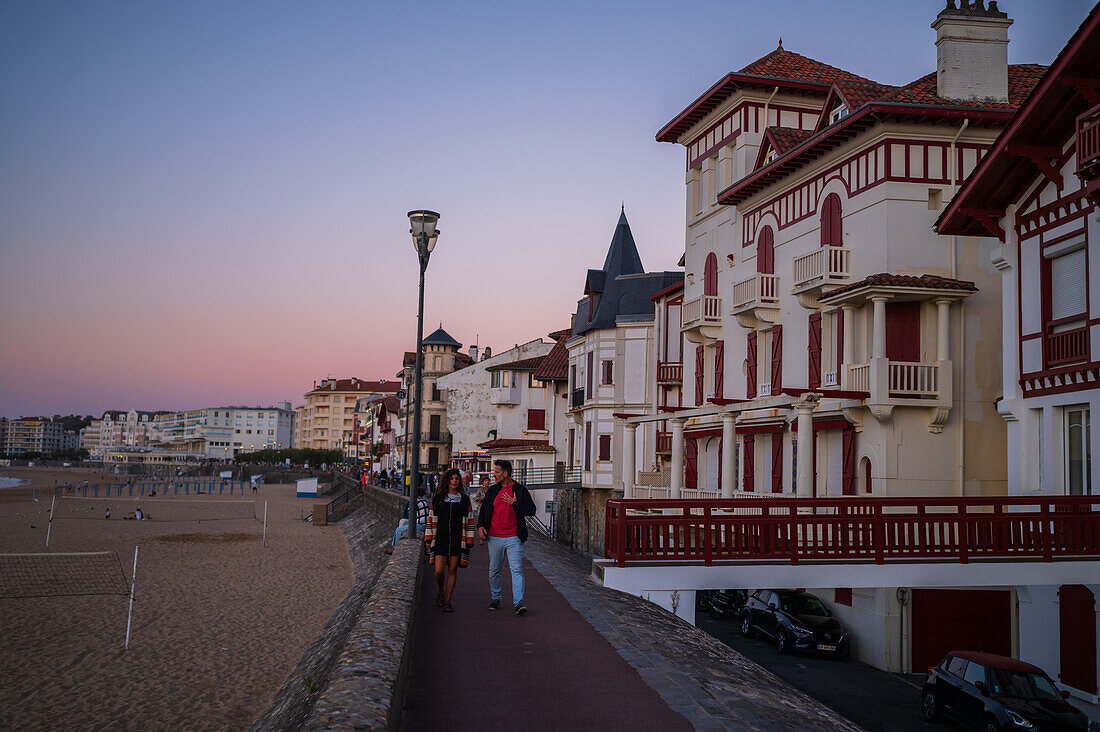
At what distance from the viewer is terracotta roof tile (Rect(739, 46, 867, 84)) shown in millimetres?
28223

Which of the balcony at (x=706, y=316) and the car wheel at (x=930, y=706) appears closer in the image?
the car wheel at (x=930, y=706)

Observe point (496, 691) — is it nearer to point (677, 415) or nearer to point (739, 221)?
point (677, 415)

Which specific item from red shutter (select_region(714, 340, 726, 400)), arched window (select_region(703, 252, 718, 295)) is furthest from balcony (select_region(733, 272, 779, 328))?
arched window (select_region(703, 252, 718, 295))

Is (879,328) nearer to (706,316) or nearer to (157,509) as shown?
(706,316)

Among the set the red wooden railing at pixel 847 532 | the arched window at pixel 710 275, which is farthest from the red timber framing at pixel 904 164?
the red wooden railing at pixel 847 532

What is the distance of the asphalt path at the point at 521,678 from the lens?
730 centimetres

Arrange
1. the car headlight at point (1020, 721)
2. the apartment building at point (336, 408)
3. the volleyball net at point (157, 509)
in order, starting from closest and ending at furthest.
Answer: the car headlight at point (1020, 721) → the volleyball net at point (157, 509) → the apartment building at point (336, 408)

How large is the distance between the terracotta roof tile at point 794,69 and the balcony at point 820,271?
7.97m

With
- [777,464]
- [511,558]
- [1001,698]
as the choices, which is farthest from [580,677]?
[777,464]

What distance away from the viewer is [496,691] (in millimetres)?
8023

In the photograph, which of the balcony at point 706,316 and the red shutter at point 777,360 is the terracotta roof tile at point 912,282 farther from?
the balcony at point 706,316

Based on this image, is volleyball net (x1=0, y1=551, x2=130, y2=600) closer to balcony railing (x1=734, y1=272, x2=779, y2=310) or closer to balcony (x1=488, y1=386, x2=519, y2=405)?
balcony railing (x1=734, y1=272, x2=779, y2=310)

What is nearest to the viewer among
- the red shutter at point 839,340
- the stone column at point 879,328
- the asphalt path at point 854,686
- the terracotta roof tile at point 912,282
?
the asphalt path at point 854,686

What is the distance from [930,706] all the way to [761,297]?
1258 cm
